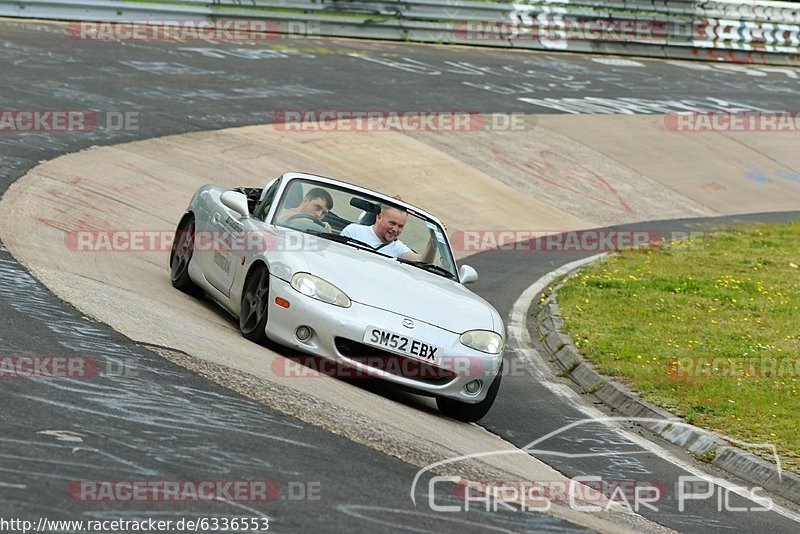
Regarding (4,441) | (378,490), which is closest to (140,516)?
(4,441)

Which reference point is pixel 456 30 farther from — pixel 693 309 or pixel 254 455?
pixel 254 455

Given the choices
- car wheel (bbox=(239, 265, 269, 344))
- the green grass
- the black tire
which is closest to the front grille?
the black tire

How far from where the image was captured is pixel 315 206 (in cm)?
993

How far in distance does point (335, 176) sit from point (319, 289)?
1053cm

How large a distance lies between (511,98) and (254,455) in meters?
20.7

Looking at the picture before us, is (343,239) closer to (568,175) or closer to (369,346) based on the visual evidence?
→ (369,346)

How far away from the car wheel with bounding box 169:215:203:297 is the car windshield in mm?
1311

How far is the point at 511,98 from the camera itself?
26062 mm

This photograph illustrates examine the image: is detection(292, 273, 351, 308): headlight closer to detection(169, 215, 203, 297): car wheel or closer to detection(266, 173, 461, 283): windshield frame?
detection(266, 173, 461, 283): windshield frame

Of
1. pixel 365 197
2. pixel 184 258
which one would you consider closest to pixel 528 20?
pixel 184 258

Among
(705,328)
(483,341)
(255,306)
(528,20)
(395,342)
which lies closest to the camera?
Answer: (395,342)

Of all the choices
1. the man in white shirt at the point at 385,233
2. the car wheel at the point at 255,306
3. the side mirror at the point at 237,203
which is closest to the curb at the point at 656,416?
the man in white shirt at the point at 385,233

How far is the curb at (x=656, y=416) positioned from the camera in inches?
338

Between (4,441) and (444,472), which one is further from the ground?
(4,441)
